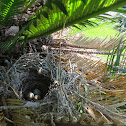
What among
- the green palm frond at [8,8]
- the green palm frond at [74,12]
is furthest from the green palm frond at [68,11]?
the green palm frond at [8,8]

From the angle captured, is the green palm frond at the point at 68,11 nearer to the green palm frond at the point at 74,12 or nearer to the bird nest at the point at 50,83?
the green palm frond at the point at 74,12

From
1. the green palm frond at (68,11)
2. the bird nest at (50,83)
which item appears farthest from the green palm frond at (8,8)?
the bird nest at (50,83)

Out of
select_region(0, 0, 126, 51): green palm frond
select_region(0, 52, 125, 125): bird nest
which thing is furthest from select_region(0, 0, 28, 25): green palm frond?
select_region(0, 52, 125, 125): bird nest

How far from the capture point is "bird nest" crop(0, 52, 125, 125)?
51 centimetres

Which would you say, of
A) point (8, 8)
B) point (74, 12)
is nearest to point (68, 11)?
point (74, 12)

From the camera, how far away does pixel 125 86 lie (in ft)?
1.89

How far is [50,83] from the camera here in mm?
708

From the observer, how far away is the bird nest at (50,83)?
20.2 inches

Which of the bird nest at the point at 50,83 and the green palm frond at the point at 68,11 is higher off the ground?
the green palm frond at the point at 68,11

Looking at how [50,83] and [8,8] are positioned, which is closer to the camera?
[8,8]

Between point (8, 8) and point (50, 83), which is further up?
point (8, 8)

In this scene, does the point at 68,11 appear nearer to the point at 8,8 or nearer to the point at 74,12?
the point at 74,12

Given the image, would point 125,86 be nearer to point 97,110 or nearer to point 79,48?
point 97,110

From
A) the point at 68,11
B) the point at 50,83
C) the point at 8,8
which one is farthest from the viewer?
the point at 50,83
